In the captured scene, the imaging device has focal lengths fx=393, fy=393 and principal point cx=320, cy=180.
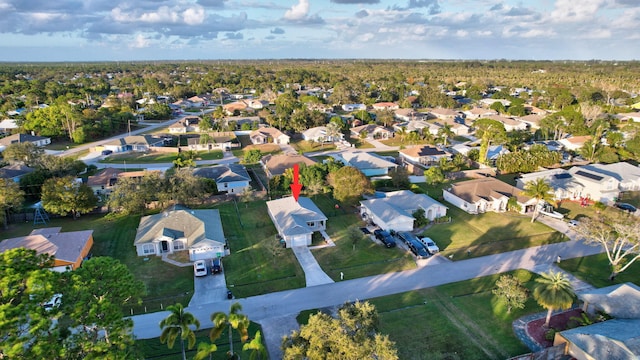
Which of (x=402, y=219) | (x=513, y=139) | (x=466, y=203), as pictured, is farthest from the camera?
(x=513, y=139)

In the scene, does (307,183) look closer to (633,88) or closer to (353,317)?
(353,317)

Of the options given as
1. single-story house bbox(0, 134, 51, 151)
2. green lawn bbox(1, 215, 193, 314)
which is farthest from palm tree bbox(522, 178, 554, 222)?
single-story house bbox(0, 134, 51, 151)

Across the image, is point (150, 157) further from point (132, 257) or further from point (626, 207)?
point (626, 207)

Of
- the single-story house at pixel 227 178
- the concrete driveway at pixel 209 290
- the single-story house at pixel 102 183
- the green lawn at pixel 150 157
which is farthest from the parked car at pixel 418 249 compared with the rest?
the green lawn at pixel 150 157

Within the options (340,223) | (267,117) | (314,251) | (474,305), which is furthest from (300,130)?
(474,305)

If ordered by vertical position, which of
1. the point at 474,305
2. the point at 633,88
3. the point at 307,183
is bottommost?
the point at 474,305
